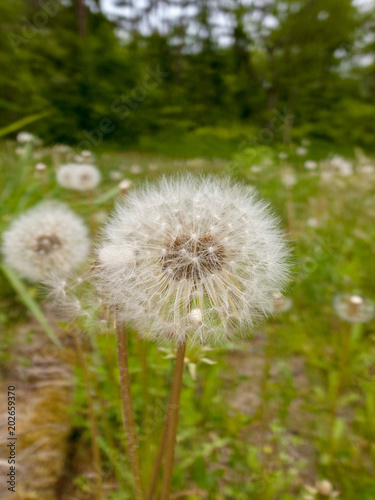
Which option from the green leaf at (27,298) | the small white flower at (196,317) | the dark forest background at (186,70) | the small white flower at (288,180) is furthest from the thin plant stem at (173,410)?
the dark forest background at (186,70)

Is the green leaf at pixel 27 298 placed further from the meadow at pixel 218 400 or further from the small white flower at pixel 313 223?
the small white flower at pixel 313 223

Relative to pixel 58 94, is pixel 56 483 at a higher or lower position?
lower

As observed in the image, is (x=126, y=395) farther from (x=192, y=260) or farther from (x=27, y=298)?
(x=27, y=298)

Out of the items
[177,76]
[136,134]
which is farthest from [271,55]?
[136,134]

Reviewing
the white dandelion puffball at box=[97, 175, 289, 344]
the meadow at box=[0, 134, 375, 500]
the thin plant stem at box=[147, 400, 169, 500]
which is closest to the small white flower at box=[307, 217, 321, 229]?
the meadow at box=[0, 134, 375, 500]

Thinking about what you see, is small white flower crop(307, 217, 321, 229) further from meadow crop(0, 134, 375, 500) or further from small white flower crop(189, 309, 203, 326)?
small white flower crop(189, 309, 203, 326)

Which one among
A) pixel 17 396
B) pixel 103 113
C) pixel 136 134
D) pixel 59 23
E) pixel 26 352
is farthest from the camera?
pixel 59 23

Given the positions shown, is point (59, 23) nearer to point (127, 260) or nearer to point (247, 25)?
point (247, 25)

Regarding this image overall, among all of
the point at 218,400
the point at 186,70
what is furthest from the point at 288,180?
the point at 186,70
